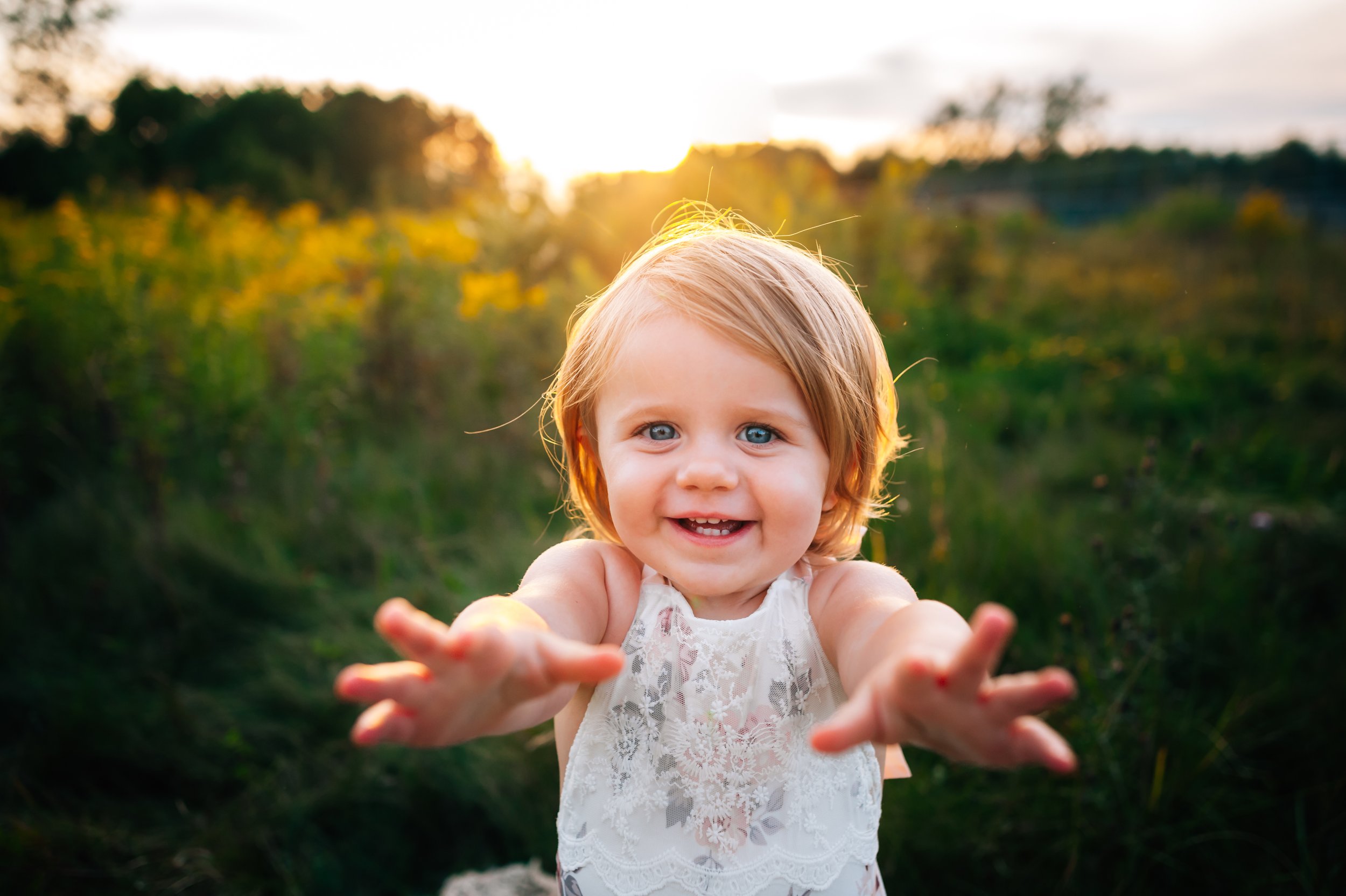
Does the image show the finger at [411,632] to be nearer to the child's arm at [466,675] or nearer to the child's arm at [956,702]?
the child's arm at [466,675]

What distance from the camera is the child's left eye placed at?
4.08 ft

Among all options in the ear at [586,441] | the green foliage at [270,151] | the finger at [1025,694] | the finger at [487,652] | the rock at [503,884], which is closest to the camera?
the finger at [1025,694]

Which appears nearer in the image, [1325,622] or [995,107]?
[1325,622]

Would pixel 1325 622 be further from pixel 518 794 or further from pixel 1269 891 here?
pixel 518 794

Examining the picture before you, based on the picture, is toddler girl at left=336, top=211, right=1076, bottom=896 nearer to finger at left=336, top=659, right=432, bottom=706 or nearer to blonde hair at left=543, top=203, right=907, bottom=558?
blonde hair at left=543, top=203, right=907, bottom=558

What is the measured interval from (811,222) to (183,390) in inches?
173

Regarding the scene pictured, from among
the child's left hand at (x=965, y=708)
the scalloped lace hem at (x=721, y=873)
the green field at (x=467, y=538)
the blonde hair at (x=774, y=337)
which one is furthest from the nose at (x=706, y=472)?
the green field at (x=467, y=538)

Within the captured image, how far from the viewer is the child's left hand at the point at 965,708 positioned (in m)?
0.72

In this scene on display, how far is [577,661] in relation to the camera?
881 mm

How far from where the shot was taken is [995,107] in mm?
23047

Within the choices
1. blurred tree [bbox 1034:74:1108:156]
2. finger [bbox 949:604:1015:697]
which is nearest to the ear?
finger [bbox 949:604:1015:697]

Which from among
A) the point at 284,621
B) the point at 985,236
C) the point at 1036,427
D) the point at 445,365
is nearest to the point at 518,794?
the point at 284,621

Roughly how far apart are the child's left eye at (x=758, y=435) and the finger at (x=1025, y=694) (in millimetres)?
565

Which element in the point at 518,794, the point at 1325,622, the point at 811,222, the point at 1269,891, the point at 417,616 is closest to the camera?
the point at 417,616
